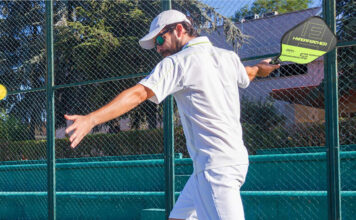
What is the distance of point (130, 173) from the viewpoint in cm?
666

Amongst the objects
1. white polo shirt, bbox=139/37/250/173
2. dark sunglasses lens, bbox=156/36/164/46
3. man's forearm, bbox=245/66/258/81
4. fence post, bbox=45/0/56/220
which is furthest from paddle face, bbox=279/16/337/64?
fence post, bbox=45/0/56/220

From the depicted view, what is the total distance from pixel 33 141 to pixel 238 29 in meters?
6.19

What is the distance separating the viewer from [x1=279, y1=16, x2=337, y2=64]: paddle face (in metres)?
3.33

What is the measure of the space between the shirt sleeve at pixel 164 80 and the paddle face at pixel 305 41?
949 mm

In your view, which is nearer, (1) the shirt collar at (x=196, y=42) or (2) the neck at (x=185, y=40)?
(1) the shirt collar at (x=196, y=42)

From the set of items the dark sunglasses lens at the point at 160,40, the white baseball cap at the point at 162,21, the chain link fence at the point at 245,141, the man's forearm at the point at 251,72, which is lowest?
the chain link fence at the point at 245,141

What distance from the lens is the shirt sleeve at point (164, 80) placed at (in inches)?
102

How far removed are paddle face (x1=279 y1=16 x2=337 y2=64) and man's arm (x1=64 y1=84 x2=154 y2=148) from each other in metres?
1.18

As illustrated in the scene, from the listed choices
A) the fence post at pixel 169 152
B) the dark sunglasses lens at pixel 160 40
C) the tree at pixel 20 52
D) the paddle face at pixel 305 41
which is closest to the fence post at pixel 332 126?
the paddle face at pixel 305 41

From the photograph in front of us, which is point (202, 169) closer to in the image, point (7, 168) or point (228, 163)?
point (228, 163)

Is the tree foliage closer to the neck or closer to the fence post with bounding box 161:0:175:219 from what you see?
the fence post with bounding box 161:0:175:219

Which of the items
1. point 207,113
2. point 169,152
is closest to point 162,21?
point 207,113

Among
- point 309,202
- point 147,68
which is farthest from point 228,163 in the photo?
point 147,68

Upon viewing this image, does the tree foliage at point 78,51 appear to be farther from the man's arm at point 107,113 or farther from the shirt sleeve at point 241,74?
the man's arm at point 107,113
